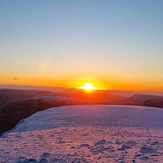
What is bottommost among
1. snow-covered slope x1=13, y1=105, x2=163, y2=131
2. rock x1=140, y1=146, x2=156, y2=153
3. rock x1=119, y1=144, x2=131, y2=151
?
rock x1=140, y1=146, x2=156, y2=153

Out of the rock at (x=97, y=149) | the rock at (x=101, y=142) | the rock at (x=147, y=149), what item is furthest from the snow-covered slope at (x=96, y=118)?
the rock at (x=147, y=149)

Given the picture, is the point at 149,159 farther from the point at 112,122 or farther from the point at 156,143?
the point at 112,122

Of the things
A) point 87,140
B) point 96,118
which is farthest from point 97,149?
point 96,118

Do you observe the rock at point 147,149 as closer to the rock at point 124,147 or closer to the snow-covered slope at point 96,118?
the rock at point 124,147

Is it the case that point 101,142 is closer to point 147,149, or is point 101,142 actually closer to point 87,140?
point 87,140

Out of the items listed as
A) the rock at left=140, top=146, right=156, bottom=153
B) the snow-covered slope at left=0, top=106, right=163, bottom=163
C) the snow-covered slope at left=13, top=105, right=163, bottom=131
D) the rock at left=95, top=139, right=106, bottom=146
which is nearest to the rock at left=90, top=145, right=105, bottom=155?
the snow-covered slope at left=0, top=106, right=163, bottom=163

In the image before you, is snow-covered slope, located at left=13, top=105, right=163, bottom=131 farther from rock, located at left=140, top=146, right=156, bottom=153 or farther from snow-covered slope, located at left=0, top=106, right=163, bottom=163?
rock, located at left=140, top=146, right=156, bottom=153

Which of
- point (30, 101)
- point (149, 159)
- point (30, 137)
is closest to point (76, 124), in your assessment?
point (30, 137)

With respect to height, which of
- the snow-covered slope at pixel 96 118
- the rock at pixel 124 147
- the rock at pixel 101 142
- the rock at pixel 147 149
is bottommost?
the rock at pixel 147 149
